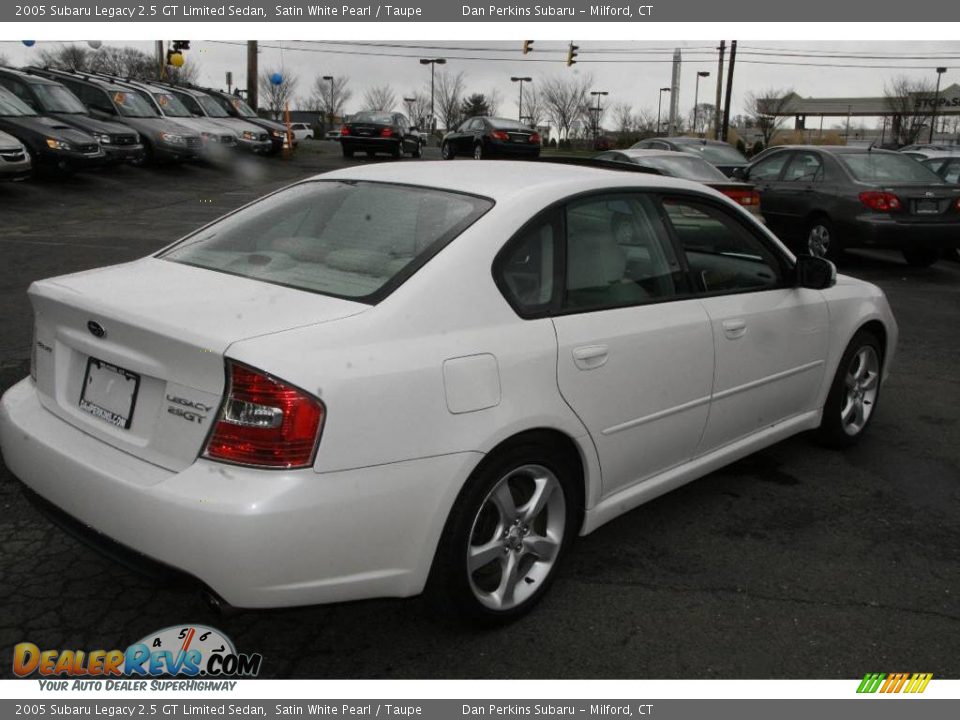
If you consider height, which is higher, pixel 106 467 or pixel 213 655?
pixel 106 467

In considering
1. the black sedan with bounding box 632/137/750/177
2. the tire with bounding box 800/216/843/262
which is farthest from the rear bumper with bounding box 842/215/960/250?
the black sedan with bounding box 632/137/750/177

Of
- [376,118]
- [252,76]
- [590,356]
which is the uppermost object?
[252,76]

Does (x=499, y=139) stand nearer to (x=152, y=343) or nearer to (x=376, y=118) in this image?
(x=376, y=118)

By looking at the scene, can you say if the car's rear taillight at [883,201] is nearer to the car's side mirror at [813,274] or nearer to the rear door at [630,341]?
the car's side mirror at [813,274]

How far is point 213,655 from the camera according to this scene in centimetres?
307

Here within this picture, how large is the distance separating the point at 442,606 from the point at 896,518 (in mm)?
2387

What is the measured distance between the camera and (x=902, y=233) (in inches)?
448

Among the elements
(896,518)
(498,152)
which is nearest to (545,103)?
(498,152)

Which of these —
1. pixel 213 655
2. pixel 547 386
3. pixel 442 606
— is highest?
pixel 547 386

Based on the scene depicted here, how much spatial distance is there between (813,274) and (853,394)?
105 centimetres

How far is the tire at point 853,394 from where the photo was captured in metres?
4.95

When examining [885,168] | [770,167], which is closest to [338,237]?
[885,168]

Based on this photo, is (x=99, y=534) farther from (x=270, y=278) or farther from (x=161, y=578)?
(x=270, y=278)

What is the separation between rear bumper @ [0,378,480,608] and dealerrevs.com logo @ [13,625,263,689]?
0.46 meters
